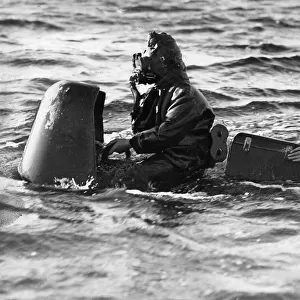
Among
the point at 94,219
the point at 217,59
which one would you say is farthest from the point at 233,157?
the point at 217,59

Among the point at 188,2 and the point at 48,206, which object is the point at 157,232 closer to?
the point at 48,206

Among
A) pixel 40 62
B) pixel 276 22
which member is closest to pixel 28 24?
pixel 40 62

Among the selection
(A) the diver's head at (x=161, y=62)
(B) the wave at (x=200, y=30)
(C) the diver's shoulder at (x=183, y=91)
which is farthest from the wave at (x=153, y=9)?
(C) the diver's shoulder at (x=183, y=91)

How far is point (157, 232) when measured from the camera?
642 cm

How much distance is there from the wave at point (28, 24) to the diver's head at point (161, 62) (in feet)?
29.8

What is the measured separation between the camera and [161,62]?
716 cm

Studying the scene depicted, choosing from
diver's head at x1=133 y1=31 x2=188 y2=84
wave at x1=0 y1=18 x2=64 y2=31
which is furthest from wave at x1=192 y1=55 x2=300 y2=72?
diver's head at x1=133 y1=31 x2=188 y2=84

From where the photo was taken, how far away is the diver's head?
716 centimetres

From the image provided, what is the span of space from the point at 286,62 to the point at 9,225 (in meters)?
8.69

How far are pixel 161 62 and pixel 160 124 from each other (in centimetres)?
57

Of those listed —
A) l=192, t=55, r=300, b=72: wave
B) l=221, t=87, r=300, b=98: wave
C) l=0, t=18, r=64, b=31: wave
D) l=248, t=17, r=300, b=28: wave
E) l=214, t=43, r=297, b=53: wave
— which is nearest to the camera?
l=221, t=87, r=300, b=98: wave

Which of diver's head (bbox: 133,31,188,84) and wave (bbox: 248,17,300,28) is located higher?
diver's head (bbox: 133,31,188,84)

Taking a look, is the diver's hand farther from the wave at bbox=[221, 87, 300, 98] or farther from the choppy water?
the wave at bbox=[221, 87, 300, 98]

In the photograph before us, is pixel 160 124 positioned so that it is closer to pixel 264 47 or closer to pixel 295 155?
pixel 295 155
